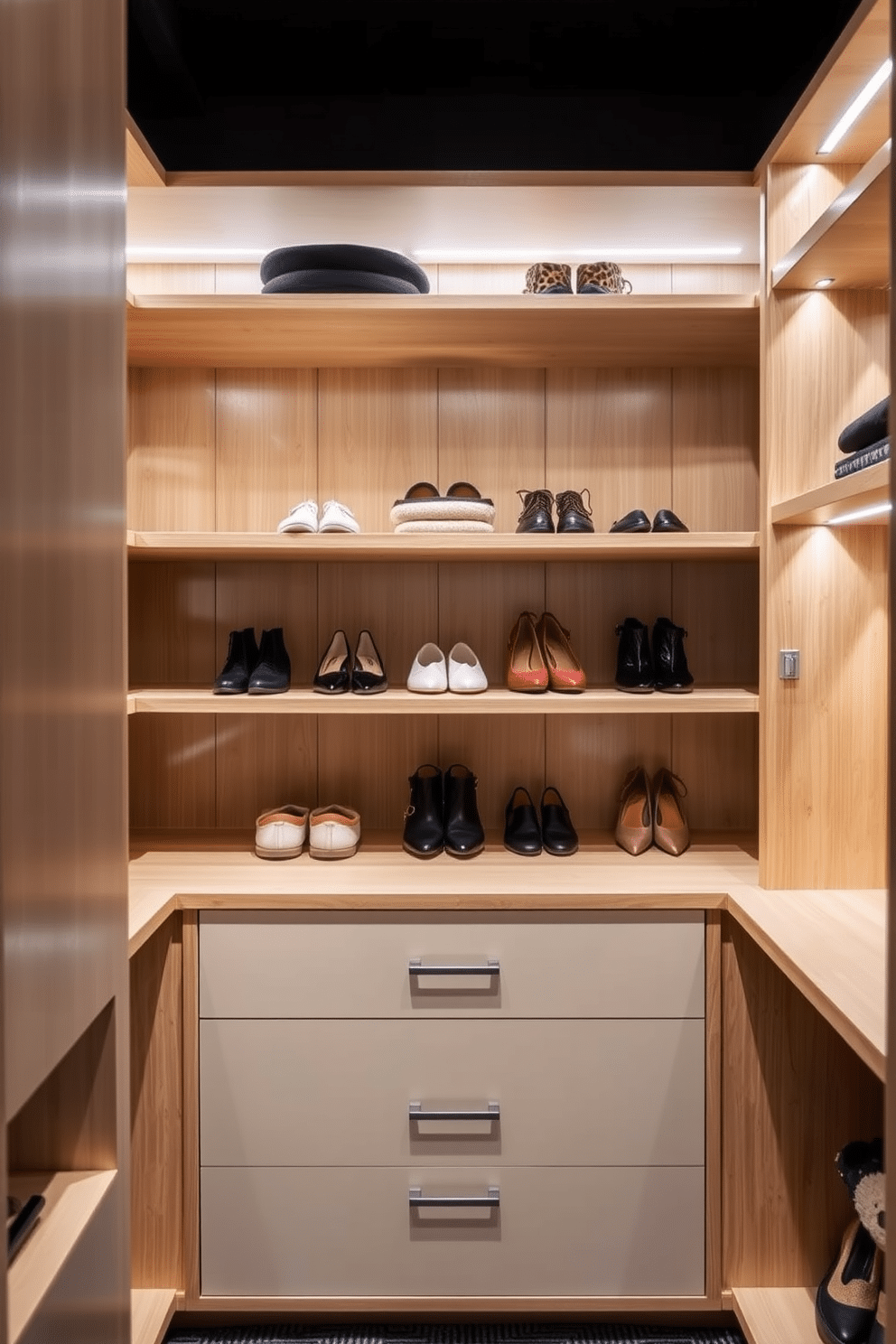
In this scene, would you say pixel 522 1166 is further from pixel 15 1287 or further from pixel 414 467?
pixel 414 467

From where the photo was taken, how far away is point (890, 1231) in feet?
3.01

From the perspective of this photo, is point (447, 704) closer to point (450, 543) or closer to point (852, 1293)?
point (450, 543)

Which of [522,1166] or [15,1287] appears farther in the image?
[522,1166]

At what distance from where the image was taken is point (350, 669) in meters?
2.10

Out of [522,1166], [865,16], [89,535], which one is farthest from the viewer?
[522,1166]

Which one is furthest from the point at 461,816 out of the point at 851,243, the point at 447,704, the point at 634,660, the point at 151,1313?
the point at 851,243

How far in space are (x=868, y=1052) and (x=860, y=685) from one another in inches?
33.7

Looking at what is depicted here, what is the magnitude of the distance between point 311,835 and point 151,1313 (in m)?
0.94

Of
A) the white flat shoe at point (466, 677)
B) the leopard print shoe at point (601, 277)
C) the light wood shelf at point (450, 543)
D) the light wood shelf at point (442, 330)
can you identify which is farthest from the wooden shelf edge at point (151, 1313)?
the leopard print shoe at point (601, 277)

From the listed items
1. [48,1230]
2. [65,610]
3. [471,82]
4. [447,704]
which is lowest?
[48,1230]

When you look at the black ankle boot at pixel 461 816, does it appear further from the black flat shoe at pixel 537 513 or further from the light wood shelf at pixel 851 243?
the light wood shelf at pixel 851 243

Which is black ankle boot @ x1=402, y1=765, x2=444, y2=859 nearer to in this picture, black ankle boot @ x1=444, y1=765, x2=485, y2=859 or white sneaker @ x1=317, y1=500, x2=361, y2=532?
black ankle boot @ x1=444, y1=765, x2=485, y2=859

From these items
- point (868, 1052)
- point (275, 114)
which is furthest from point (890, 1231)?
point (275, 114)

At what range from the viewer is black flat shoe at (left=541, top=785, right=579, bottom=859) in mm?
2062
